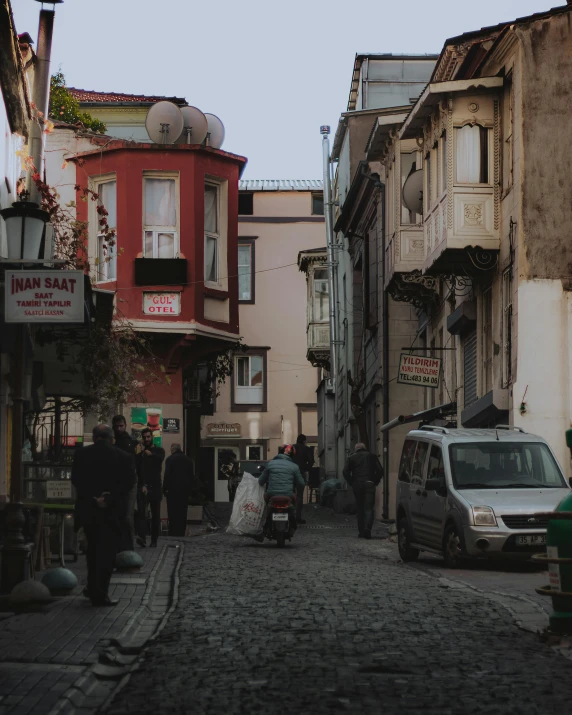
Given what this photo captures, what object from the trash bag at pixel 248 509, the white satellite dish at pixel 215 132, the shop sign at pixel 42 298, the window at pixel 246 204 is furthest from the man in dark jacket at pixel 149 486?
the window at pixel 246 204

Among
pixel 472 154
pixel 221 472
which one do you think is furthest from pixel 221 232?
pixel 221 472

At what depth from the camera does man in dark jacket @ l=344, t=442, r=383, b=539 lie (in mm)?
26766

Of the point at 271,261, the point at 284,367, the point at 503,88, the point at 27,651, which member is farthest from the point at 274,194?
the point at 27,651

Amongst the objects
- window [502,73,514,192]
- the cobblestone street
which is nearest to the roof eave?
window [502,73,514,192]

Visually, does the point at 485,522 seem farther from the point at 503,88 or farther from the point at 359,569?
the point at 503,88

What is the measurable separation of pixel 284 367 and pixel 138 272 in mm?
33074

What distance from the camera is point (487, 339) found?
28.3 m

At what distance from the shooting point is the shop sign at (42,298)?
14102 millimetres

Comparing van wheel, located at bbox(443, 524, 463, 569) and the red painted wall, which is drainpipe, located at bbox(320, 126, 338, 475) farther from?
van wheel, located at bbox(443, 524, 463, 569)

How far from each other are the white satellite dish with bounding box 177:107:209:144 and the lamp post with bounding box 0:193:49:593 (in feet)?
66.1

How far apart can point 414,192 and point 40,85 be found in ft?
48.7

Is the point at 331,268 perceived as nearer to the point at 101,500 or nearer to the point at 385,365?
the point at 385,365

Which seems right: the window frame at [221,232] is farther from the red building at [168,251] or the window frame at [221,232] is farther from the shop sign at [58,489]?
the shop sign at [58,489]

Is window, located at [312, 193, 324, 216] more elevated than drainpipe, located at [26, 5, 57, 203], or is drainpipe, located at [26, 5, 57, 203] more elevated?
window, located at [312, 193, 324, 216]
